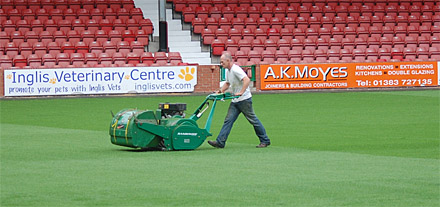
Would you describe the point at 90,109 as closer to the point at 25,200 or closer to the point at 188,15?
the point at 188,15

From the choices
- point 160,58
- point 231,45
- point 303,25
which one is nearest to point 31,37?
point 160,58

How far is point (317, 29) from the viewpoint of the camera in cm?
3559

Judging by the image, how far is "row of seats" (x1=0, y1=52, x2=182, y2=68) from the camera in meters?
30.6

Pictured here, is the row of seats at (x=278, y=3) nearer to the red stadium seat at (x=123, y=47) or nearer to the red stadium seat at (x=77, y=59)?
the red stadium seat at (x=123, y=47)

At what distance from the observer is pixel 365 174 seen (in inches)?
400

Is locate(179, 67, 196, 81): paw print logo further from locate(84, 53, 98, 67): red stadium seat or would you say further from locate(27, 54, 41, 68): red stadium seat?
locate(27, 54, 41, 68): red stadium seat

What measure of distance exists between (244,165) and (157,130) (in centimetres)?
226

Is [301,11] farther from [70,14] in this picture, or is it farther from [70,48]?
[70,48]

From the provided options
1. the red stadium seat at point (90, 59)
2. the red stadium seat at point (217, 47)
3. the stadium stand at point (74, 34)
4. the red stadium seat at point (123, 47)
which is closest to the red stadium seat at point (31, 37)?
the stadium stand at point (74, 34)

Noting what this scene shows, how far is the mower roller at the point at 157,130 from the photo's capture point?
1288cm

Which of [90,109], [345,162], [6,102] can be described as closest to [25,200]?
[345,162]

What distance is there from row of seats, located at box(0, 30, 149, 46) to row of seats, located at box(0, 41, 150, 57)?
1.14 feet

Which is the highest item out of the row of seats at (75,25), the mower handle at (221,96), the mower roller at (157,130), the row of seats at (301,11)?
the row of seats at (301,11)

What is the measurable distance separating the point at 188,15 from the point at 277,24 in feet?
12.9
